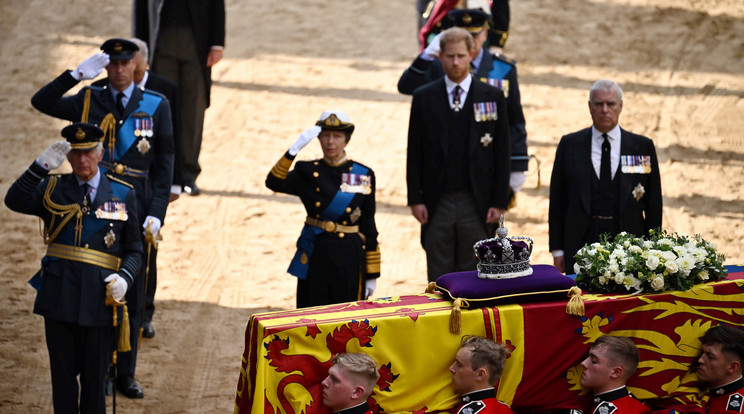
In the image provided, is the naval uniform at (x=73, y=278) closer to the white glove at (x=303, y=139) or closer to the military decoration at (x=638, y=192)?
the white glove at (x=303, y=139)

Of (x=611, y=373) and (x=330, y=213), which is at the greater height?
Answer: (x=330, y=213)

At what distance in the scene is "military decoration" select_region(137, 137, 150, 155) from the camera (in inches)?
296

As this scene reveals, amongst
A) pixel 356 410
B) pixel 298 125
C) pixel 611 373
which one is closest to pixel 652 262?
pixel 611 373

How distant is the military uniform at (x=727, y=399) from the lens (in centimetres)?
576

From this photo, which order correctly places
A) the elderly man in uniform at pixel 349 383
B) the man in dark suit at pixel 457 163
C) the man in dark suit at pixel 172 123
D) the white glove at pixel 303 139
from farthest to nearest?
the man in dark suit at pixel 172 123 → the man in dark suit at pixel 457 163 → the white glove at pixel 303 139 → the elderly man in uniform at pixel 349 383

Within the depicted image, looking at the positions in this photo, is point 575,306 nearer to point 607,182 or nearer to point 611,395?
point 611,395

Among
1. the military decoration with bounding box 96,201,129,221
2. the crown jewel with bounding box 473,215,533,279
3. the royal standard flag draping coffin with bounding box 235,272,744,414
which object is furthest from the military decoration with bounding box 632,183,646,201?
the military decoration with bounding box 96,201,129,221

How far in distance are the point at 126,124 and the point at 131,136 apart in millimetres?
86

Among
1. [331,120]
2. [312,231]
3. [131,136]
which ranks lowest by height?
[312,231]

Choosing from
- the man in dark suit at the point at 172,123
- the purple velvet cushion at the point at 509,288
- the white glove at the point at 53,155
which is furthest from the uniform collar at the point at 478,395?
the man in dark suit at the point at 172,123

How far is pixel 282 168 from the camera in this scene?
7160mm

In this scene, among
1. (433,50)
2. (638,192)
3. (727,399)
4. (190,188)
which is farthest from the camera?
(190,188)

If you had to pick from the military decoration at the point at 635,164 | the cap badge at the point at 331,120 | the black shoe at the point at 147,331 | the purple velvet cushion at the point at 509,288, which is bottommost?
the black shoe at the point at 147,331

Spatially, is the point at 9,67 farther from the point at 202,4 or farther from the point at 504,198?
the point at 504,198
